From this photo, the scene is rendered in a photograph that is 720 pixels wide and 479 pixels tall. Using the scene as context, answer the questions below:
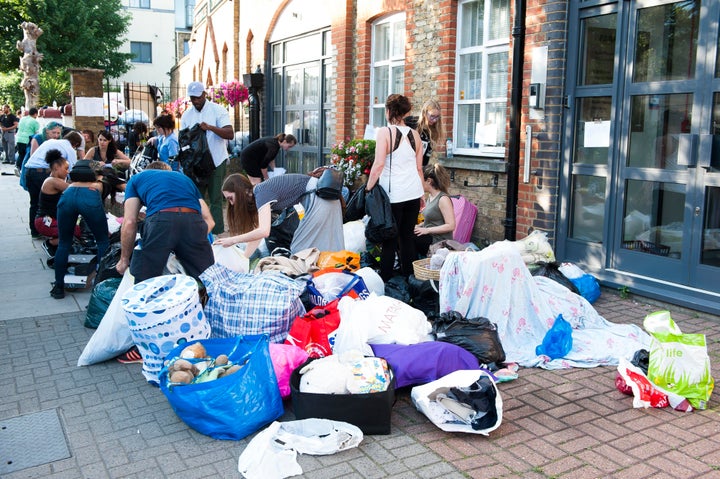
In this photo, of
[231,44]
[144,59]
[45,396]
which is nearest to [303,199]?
[45,396]

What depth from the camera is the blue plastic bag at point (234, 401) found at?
4117mm

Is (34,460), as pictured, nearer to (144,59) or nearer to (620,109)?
(620,109)

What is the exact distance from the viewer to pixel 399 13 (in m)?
10.5

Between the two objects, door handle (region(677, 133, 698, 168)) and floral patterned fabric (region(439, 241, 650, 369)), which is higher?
door handle (region(677, 133, 698, 168))

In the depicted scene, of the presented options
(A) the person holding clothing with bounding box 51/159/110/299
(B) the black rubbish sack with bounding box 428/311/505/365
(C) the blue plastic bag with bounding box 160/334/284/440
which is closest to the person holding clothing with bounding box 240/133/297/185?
(A) the person holding clothing with bounding box 51/159/110/299

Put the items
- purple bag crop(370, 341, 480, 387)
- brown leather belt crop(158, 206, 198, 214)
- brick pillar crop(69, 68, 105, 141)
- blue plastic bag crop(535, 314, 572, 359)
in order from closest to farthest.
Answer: purple bag crop(370, 341, 480, 387) → blue plastic bag crop(535, 314, 572, 359) → brown leather belt crop(158, 206, 198, 214) → brick pillar crop(69, 68, 105, 141)

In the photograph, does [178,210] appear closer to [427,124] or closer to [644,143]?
[427,124]

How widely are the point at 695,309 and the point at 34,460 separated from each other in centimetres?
534

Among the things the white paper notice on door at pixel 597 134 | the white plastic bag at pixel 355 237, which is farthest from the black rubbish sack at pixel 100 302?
the white paper notice on door at pixel 597 134

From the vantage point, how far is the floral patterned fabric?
5555mm

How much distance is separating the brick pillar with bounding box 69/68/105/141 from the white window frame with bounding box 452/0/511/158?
365 inches

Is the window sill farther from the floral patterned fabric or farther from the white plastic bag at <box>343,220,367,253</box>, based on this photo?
the floral patterned fabric

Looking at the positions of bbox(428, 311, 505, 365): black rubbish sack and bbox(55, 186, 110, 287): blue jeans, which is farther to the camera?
bbox(55, 186, 110, 287): blue jeans

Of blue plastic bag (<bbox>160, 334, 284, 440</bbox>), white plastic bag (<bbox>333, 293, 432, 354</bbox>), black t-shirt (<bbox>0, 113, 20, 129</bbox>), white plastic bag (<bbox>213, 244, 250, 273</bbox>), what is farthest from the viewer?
black t-shirt (<bbox>0, 113, 20, 129</bbox>)
